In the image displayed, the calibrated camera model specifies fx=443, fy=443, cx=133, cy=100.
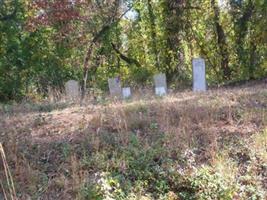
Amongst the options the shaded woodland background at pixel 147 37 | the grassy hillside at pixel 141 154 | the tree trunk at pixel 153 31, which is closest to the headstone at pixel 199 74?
the shaded woodland background at pixel 147 37

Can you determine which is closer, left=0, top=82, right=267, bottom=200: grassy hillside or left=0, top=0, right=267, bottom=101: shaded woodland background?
left=0, top=82, right=267, bottom=200: grassy hillside

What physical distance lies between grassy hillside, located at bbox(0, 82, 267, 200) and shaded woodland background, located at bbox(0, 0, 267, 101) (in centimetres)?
798

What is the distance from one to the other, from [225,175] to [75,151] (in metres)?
1.59

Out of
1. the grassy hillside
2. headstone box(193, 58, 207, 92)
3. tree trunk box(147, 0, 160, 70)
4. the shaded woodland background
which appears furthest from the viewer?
tree trunk box(147, 0, 160, 70)

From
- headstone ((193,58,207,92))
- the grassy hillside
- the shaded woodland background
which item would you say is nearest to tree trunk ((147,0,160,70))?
the shaded woodland background

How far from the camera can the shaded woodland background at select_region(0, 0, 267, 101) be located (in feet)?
46.7

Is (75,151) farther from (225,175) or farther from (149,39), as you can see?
(149,39)

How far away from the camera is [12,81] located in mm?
15508

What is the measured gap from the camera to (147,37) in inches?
707

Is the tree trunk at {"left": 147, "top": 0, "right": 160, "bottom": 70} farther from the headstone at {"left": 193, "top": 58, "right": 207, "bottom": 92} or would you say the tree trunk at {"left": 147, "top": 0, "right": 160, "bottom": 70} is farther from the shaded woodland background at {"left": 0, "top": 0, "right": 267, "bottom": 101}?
the headstone at {"left": 193, "top": 58, "right": 207, "bottom": 92}

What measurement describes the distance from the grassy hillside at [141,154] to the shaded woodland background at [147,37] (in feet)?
26.2

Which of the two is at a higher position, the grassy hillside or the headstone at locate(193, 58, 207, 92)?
the headstone at locate(193, 58, 207, 92)

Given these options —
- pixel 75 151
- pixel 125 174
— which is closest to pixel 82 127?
pixel 75 151

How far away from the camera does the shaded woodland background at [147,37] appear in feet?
46.7
